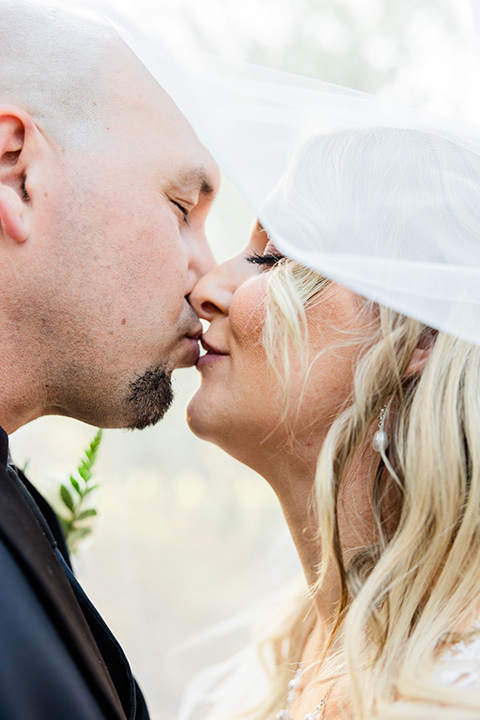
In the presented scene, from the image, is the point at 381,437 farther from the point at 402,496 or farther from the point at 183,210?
the point at 183,210

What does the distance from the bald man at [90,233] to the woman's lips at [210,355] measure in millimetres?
140

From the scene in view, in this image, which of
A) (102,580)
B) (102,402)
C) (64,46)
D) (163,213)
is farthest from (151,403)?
(102,580)

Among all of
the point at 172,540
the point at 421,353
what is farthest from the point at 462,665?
the point at 172,540

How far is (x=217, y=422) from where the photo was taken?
197cm

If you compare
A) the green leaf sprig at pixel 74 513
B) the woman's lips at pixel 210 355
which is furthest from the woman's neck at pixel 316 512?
the green leaf sprig at pixel 74 513

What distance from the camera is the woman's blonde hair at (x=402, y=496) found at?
5.01 feet

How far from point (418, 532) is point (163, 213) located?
127cm

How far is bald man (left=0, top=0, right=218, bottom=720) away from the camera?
1943 mm

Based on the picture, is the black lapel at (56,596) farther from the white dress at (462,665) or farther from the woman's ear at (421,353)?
the woman's ear at (421,353)

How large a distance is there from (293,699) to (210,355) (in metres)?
1.15

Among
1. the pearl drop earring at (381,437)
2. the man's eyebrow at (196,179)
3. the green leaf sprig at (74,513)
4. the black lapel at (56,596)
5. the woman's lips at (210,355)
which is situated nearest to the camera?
the black lapel at (56,596)

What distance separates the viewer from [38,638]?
1.32 m

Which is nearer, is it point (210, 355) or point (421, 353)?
point (421, 353)

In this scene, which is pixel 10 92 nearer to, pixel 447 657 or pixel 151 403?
pixel 151 403
